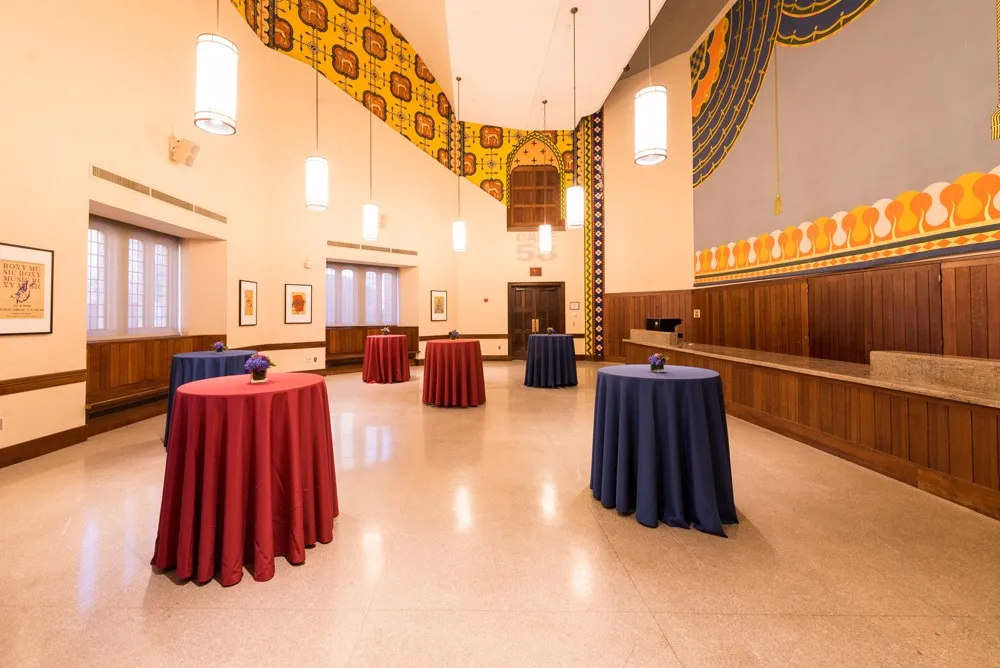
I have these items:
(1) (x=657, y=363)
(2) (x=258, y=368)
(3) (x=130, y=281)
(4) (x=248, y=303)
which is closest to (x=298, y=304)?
(4) (x=248, y=303)

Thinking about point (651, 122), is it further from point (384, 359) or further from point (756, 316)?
point (384, 359)

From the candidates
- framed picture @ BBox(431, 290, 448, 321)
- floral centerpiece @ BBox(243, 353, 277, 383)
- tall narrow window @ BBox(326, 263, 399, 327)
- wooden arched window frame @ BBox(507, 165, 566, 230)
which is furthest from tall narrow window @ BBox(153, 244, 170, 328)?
wooden arched window frame @ BBox(507, 165, 566, 230)

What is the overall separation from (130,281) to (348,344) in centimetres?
394

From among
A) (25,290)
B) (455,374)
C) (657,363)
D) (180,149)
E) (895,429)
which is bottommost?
(895,429)

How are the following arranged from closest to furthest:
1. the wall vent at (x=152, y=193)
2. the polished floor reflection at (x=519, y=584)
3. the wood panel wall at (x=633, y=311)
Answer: the polished floor reflection at (x=519, y=584), the wall vent at (x=152, y=193), the wood panel wall at (x=633, y=311)

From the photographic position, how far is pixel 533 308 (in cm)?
1032

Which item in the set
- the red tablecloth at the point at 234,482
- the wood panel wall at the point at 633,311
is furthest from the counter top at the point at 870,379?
the red tablecloth at the point at 234,482

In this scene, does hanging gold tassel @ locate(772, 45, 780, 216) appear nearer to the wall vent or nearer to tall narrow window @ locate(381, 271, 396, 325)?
tall narrow window @ locate(381, 271, 396, 325)

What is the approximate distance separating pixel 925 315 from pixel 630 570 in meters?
3.77

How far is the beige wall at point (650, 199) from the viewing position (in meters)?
8.06

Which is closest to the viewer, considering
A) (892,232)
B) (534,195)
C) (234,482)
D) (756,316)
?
(234,482)

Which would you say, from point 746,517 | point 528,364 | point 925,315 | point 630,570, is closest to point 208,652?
point 630,570

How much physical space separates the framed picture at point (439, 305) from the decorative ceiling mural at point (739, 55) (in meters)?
5.56

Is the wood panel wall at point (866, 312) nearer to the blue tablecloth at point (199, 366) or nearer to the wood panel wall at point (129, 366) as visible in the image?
the blue tablecloth at point (199, 366)
